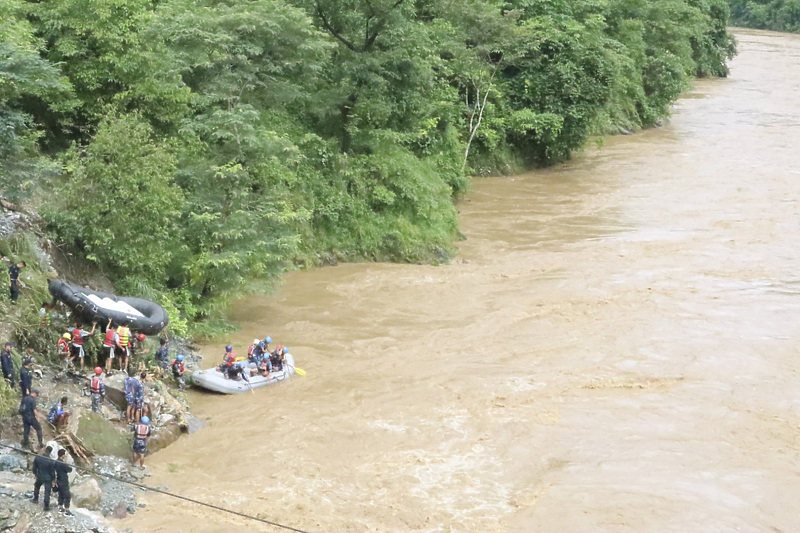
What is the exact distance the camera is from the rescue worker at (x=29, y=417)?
11359 millimetres

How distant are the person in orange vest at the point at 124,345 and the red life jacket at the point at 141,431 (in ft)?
7.24

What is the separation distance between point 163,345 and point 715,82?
5316 centimetres

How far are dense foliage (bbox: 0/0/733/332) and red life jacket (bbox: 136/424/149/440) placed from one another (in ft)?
15.5

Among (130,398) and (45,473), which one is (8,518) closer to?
(45,473)

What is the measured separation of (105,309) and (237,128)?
559cm

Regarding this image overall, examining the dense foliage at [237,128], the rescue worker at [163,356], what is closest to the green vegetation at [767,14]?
the dense foliage at [237,128]

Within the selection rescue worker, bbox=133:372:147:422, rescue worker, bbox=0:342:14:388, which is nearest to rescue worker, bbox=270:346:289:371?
rescue worker, bbox=133:372:147:422

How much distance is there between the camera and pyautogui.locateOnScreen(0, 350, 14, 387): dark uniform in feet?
39.7

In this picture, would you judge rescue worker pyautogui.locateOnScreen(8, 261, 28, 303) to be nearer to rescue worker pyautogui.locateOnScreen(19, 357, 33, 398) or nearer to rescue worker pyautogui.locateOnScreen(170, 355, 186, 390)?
rescue worker pyautogui.locateOnScreen(19, 357, 33, 398)

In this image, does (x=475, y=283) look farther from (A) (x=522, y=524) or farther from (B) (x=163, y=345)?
(A) (x=522, y=524)

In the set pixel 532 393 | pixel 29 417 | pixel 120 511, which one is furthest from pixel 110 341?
pixel 532 393

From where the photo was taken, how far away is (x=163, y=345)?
1521cm

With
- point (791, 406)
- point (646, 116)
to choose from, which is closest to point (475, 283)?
point (791, 406)

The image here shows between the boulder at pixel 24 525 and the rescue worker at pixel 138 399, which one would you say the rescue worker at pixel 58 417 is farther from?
the boulder at pixel 24 525
